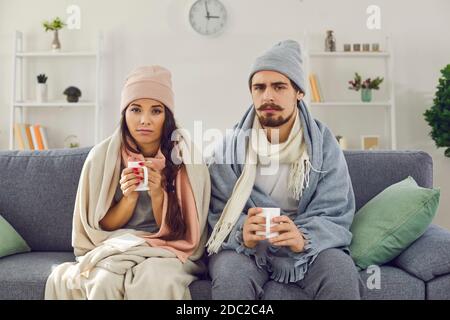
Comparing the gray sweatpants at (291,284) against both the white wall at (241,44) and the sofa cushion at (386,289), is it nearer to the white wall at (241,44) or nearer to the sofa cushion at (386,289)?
the sofa cushion at (386,289)

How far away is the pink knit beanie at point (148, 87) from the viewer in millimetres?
1825

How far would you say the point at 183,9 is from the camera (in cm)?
420

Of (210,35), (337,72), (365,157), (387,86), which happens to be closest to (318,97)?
(337,72)

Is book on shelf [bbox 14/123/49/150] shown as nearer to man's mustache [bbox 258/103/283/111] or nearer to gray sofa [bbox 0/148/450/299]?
gray sofa [bbox 0/148/450/299]

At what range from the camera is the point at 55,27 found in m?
4.08

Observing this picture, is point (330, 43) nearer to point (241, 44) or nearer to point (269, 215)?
point (241, 44)

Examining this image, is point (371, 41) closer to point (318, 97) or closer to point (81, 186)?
point (318, 97)

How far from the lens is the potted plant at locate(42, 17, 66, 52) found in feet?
13.4

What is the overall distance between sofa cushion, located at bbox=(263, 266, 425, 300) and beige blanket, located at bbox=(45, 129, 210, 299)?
0.88ft

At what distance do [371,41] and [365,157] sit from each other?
7.59ft

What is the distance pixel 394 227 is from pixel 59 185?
128 centimetres

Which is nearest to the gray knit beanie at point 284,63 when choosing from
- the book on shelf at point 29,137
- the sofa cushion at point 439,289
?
the sofa cushion at point 439,289
